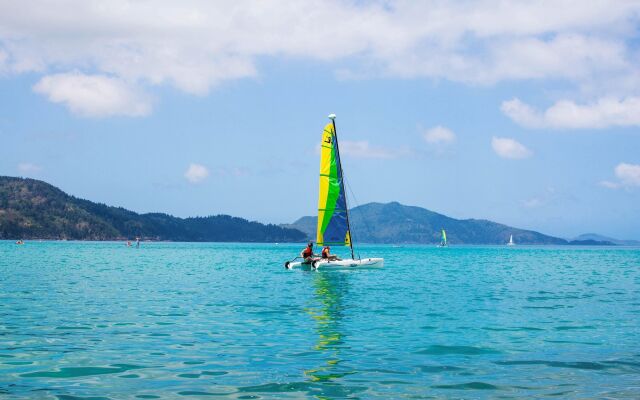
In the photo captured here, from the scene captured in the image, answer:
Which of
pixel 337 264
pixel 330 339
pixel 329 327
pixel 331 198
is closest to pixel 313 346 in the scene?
pixel 330 339

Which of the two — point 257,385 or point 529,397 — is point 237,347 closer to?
point 257,385

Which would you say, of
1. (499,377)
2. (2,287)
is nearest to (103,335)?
(499,377)

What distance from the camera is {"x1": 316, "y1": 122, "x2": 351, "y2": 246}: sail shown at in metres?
63.0

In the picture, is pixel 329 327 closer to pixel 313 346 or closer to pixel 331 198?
pixel 313 346

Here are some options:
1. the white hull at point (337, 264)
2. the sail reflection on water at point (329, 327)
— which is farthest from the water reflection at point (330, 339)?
the white hull at point (337, 264)

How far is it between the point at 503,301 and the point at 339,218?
28.6 metres

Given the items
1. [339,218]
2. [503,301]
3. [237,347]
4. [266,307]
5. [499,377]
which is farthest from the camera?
[339,218]

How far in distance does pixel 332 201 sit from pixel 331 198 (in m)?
0.34

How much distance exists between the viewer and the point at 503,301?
3769 cm

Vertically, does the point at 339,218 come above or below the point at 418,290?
above

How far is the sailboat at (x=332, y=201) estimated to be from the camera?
2479 inches

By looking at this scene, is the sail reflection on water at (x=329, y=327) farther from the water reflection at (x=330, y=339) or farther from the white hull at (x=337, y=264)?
the white hull at (x=337, y=264)

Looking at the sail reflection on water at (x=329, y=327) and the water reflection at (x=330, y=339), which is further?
the sail reflection on water at (x=329, y=327)

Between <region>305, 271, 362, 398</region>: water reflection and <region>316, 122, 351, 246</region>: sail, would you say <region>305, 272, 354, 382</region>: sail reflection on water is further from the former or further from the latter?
<region>316, 122, 351, 246</region>: sail
